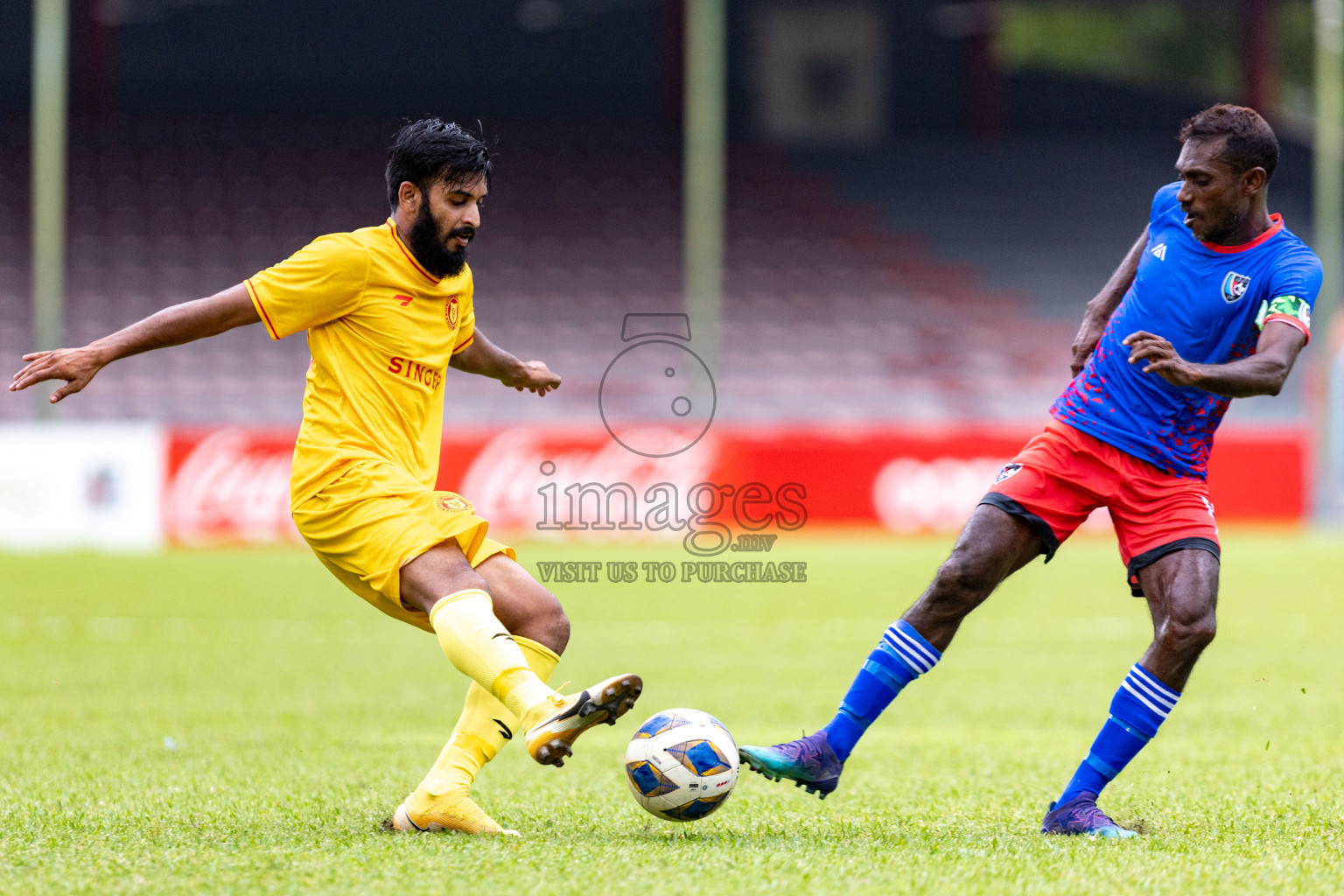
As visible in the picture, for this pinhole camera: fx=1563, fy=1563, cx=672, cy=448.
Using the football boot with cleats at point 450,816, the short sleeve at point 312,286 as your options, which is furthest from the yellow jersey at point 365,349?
the football boot with cleats at point 450,816

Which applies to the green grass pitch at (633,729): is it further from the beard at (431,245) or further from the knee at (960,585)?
the beard at (431,245)

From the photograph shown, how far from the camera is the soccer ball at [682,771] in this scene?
4.46 m

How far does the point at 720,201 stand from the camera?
28.2 metres

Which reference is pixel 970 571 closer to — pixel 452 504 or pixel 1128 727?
pixel 1128 727

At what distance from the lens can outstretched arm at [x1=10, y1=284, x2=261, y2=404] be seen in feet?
13.9

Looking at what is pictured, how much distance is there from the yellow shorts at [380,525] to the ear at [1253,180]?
2438mm

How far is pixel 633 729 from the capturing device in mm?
7398

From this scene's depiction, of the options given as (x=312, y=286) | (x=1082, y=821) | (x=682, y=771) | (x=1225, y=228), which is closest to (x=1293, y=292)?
(x=1225, y=228)

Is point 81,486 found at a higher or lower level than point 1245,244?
lower

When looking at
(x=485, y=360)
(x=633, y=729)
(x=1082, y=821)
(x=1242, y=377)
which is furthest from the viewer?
(x=633, y=729)

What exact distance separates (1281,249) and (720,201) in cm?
2402

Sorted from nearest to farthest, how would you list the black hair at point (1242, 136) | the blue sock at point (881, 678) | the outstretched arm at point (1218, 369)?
the outstretched arm at point (1218, 369) < the black hair at point (1242, 136) < the blue sock at point (881, 678)

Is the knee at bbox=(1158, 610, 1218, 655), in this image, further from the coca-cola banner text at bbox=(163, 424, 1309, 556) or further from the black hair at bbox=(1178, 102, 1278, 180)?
the coca-cola banner text at bbox=(163, 424, 1309, 556)

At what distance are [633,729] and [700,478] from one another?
1086 cm
